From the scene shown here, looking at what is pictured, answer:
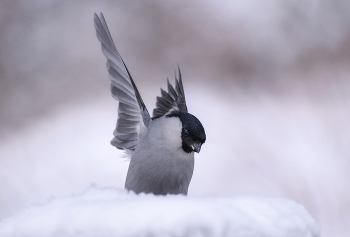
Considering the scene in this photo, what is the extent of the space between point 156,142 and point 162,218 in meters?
0.64

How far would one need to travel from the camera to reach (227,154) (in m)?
1.51

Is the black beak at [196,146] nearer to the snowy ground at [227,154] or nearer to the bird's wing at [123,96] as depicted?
the bird's wing at [123,96]

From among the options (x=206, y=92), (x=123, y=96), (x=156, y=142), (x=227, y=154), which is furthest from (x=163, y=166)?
(x=206, y=92)

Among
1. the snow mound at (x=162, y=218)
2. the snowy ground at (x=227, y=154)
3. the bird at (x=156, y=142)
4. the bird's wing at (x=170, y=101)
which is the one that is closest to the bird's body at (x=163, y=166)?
the bird at (x=156, y=142)

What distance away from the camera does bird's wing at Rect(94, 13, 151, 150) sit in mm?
1041

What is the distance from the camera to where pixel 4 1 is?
1.82 metres

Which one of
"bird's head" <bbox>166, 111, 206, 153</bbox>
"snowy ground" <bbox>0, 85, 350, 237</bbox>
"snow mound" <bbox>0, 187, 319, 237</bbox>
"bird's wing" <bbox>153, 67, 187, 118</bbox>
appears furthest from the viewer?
"snowy ground" <bbox>0, 85, 350, 237</bbox>

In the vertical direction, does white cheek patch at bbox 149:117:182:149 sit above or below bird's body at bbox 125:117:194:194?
above

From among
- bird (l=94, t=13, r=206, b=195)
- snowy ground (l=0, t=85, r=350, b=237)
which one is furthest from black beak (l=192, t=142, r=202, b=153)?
snowy ground (l=0, t=85, r=350, b=237)

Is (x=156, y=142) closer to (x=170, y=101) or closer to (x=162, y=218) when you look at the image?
(x=170, y=101)

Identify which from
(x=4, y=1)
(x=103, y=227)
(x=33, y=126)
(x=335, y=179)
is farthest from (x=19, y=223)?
(x=4, y=1)

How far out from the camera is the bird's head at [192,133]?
945mm

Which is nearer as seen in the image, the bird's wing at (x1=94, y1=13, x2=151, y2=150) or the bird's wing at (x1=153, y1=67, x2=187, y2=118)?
the bird's wing at (x1=94, y1=13, x2=151, y2=150)

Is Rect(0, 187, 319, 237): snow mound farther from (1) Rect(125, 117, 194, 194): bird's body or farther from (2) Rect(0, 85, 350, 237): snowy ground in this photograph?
(2) Rect(0, 85, 350, 237): snowy ground
